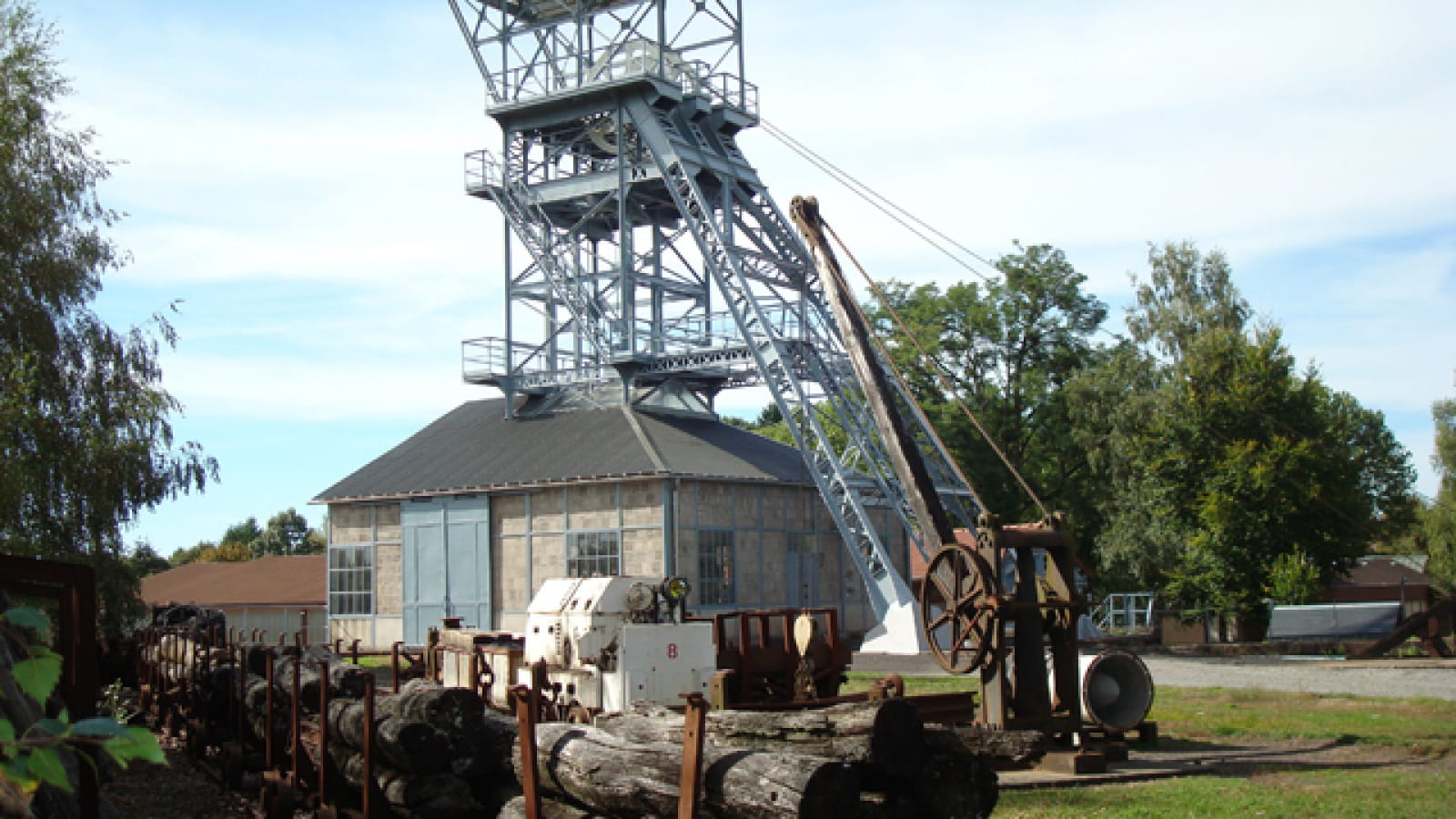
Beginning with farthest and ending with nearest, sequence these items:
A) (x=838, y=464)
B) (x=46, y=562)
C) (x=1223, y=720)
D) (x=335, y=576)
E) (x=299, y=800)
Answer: (x=335, y=576), (x=838, y=464), (x=1223, y=720), (x=299, y=800), (x=46, y=562)

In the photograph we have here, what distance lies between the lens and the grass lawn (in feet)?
34.9

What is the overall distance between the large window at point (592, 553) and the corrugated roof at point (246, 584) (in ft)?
66.3

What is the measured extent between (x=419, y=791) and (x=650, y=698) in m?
5.08

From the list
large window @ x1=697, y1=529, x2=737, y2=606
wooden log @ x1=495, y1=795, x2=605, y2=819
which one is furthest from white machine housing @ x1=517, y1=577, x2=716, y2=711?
large window @ x1=697, y1=529, x2=737, y2=606

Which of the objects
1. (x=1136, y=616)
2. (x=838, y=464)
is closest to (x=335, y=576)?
(x=838, y=464)

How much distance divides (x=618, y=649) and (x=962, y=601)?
13.8ft

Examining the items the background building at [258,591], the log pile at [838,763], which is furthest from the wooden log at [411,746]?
the background building at [258,591]

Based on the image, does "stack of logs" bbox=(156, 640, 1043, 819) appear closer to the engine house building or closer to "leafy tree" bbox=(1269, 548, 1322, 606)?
the engine house building

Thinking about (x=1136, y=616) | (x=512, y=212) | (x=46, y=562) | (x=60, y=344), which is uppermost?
(x=512, y=212)

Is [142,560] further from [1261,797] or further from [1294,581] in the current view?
[1294,581]

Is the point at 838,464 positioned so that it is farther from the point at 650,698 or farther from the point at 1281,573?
the point at 650,698

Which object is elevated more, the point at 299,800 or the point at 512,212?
the point at 512,212

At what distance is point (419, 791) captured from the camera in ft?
33.4

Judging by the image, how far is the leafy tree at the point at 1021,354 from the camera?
4781cm
